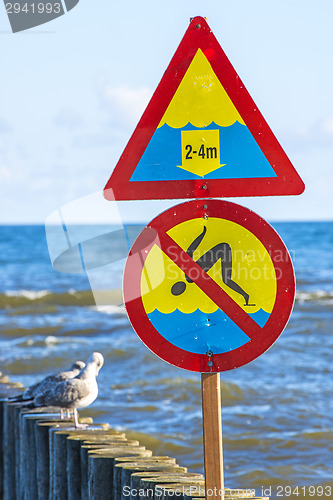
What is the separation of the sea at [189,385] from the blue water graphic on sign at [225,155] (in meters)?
0.37

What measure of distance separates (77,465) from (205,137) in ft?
7.78

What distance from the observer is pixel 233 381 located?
10898 mm

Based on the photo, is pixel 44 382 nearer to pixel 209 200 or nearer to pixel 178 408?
pixel 209 200

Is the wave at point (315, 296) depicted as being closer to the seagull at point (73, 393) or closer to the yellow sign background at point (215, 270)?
the seagull at point (73, 393)

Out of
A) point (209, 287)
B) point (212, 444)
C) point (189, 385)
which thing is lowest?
point (189, 385)

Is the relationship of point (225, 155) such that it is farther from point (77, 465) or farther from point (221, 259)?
point (77, 465)

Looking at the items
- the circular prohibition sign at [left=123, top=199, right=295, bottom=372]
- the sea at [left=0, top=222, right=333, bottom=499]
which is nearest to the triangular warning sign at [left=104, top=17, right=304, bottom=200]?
the circular prohibition sign at [left=123, top=199, right=295, bottom=372]

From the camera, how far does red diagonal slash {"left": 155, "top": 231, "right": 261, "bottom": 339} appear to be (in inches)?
110

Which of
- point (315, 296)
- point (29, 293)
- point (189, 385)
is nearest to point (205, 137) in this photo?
point (189, 385)

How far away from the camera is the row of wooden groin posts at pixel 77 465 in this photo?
3764mm

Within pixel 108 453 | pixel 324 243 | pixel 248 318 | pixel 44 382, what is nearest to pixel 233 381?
pixel 44 382

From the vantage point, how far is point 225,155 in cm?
286

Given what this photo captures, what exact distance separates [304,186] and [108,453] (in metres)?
2.04

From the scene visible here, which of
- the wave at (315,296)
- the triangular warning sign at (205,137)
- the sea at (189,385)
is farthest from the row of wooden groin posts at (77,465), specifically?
the wave at (315,296)
